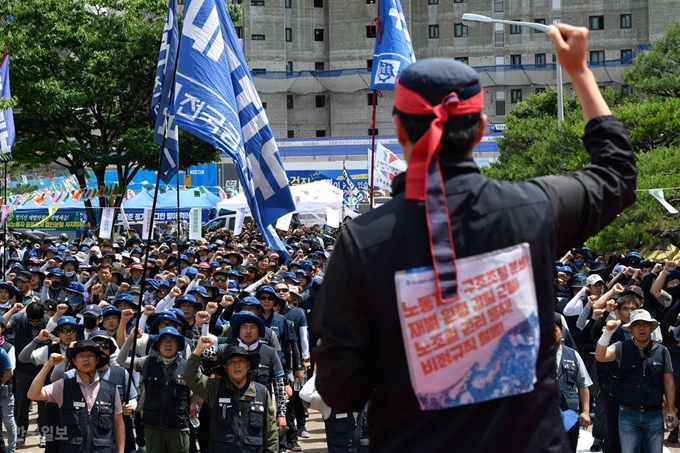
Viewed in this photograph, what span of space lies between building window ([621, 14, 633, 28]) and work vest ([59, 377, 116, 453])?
66.2m

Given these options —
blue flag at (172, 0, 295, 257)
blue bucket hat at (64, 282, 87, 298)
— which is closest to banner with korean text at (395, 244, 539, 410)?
blue flag at (172, 0, 295, 257)

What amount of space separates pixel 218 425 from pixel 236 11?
1097 inches

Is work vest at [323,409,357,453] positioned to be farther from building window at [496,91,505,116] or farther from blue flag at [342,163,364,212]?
building window at [496,91,505,116]

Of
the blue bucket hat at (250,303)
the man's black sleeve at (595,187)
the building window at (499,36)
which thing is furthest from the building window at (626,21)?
the man's black sleeve at (595,187)

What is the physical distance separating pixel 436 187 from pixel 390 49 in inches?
477

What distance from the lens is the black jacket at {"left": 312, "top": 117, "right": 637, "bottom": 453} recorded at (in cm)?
246

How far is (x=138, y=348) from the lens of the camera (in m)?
10.5

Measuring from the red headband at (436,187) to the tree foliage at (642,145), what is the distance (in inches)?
579

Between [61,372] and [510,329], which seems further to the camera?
[61,372]

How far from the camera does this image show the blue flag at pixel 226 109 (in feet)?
31.7

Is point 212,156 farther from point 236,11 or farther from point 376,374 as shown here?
point 376,374

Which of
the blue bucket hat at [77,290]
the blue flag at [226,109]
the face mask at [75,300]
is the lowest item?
the face mask at [75,300]

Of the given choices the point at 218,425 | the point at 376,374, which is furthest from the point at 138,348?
the point at 376,374

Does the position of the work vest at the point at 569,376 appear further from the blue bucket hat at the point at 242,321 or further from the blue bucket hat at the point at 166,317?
the blue bucket hat at the point at 166,317
